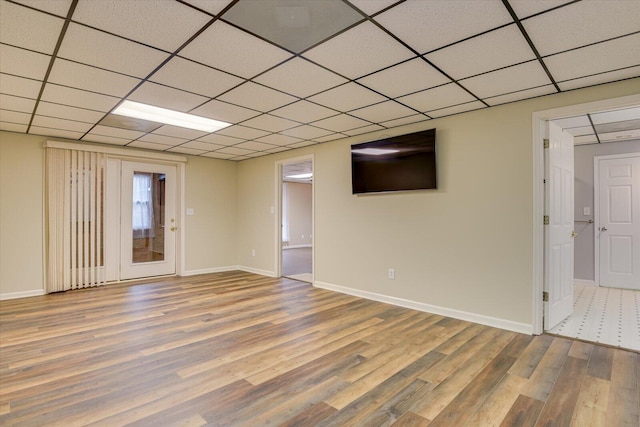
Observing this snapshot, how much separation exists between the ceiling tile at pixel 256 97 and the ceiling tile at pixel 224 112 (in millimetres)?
140

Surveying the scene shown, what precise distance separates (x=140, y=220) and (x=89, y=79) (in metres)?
3.60

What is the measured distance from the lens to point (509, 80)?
2789 millimetres

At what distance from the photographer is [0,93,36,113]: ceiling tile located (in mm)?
3158

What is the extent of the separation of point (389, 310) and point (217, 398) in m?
2.44

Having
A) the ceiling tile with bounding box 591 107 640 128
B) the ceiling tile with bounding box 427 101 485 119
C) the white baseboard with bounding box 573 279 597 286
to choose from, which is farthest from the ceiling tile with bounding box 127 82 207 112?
the white baseboard with bounding box 573 279 597 286

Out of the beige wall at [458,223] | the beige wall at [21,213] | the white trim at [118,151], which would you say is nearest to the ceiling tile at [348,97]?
the beige wall at [458,223]

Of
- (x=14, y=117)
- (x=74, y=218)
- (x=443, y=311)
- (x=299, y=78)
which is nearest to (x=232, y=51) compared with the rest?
(x=299, y=78)

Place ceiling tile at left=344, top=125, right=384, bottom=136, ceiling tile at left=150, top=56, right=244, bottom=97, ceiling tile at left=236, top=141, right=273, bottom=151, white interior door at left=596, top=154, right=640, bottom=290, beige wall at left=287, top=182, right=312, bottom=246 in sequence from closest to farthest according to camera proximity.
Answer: ceiling tile at left=150, top=56, right=244, bottom=97
ceiling tile at left=344, top=125, right=384, bottom=136
white interior door at left=596, top=154, right=640, bottom=290
ceiling tile at left=236, top=141, right=273, bottom=151
beige wall at left=287, top=182, right=312, bottom=246

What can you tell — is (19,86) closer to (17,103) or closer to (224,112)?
(17,103)

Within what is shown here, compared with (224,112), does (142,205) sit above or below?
below

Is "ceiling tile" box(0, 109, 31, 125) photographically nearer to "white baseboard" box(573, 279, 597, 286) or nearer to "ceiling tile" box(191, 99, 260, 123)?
"ceiling tile" box(191, 99, 260, 123)

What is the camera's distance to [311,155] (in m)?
5.38

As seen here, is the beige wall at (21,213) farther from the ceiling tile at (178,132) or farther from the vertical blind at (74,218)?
the ceiling tile at (178,132)

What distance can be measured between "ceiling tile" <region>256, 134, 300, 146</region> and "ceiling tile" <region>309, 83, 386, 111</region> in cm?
145
